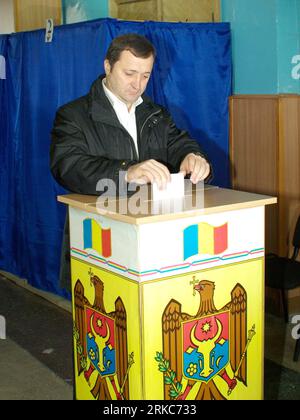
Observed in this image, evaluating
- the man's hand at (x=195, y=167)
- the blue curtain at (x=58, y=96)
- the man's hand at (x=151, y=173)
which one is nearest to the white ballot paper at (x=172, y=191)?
the man's hand at (x=151, y=173)

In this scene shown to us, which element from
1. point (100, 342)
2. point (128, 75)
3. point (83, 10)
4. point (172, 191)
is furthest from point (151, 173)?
point (83, 10)

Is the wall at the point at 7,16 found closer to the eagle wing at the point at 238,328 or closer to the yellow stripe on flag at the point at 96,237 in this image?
the yellow stripe on flag at the point at 96,237

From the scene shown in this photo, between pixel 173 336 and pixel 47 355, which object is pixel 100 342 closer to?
pixel 173 336

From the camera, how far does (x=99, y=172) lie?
96.1 inches

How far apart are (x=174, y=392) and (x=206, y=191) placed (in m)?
0.76

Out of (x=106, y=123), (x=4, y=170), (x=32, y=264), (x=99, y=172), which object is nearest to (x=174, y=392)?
(x=99, y=172)

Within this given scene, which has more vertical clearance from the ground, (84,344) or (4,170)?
(4,170)

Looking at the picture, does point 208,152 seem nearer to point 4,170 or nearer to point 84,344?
point 4,170

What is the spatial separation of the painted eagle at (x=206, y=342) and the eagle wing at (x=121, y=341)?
0.14 m

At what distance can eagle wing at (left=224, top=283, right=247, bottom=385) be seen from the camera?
2.36 meters

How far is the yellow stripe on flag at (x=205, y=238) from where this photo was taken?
2234 millimetres

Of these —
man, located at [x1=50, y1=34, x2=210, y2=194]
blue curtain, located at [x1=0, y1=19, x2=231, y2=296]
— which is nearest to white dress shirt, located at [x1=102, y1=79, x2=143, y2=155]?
man, located at [x1=50, y1=34, x2=210, y2=194]

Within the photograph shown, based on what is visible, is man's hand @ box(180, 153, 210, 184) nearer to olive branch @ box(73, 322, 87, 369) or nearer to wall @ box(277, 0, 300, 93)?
olive branch @ box(73, 322, 87, 369)
